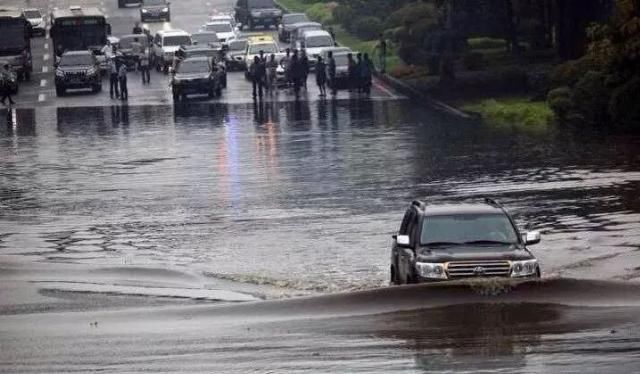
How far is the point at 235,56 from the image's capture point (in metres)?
76.2

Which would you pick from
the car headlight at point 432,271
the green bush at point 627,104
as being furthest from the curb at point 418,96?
the car headlight at point 432,271

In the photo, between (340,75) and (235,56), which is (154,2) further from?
(340,75)

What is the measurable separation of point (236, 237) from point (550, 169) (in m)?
11.1

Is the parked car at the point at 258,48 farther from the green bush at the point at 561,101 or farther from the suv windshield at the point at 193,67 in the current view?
the green bush at the point at 561,101

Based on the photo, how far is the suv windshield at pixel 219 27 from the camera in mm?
86875

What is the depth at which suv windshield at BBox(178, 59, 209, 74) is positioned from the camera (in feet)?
209

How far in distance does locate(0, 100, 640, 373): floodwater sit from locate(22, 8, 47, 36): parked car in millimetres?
37347

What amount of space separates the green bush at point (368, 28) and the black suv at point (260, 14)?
308 inches

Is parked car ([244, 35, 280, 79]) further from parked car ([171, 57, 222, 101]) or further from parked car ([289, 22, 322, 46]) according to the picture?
parked car ([171, 57, 222, 101])

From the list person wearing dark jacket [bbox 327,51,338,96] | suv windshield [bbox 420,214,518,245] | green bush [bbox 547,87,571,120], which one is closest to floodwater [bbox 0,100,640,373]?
suv windshield [bbox 420,214,518,245]

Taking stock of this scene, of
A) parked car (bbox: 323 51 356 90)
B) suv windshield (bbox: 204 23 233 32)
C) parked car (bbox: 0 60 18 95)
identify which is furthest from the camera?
suv windshield (bbox: 204 23 233 32)

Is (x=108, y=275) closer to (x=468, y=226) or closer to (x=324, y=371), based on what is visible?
→ (x=468, y=226)

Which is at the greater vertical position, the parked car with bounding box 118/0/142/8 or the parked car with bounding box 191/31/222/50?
the parked car with bounding box 118/0/142/8

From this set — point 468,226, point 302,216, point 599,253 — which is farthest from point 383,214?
point 468,226
